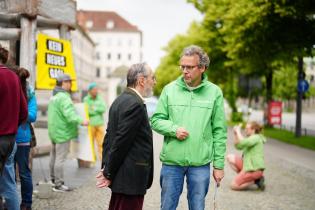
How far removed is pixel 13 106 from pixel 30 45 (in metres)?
3.81

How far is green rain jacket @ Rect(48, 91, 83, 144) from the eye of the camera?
8461 millimetres

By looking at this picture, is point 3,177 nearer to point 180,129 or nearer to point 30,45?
point 180,129

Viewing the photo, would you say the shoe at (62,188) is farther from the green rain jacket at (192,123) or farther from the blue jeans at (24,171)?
the green rain jacket at (192,123)

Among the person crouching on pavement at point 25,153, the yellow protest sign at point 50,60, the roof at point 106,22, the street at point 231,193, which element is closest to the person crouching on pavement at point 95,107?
the street at point 231,193

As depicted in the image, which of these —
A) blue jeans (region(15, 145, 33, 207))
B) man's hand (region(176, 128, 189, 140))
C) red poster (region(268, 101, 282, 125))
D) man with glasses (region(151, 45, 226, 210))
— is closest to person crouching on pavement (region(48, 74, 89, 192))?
blue jeans (region(15, 145, 33, 207))

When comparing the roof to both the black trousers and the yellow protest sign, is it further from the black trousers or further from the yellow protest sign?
the black trousers

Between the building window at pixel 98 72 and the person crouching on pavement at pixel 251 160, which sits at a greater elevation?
the building window at pixel 98 72

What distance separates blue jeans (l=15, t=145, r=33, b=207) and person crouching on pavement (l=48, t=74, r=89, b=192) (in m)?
1.98

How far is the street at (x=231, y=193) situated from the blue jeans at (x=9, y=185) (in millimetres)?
1821

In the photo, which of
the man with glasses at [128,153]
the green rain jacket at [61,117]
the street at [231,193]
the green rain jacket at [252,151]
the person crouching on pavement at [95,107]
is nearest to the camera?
the man with glasses at [128,153]

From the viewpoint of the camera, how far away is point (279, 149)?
17062mm

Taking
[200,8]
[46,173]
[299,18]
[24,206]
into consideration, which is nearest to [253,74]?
[200,8]

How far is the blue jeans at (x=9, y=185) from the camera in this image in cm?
541

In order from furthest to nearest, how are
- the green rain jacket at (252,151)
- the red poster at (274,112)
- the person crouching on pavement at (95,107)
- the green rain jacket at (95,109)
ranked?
1. the red poster at (274,112)
2. the green rain jacket at (95,109)
3. the person crouching on pavement at (95,107)
4. the green rain jacket at (252,151)
